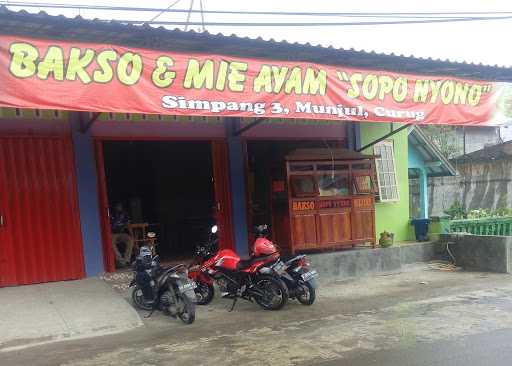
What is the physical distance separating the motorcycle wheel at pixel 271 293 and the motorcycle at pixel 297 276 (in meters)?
0.16

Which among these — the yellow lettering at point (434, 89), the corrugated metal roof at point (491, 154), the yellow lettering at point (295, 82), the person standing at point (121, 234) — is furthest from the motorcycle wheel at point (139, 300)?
the corrugated metal roof at point (491, 154)

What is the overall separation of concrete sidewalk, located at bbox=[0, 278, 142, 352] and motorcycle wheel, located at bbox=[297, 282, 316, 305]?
2356mm

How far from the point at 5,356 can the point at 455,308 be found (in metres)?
5.76

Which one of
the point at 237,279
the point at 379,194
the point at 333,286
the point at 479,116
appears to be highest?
the point at 479,116

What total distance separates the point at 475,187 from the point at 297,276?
16.5 meters

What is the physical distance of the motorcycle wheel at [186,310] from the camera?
6566 mm

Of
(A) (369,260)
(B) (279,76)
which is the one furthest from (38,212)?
(A) (369,260)

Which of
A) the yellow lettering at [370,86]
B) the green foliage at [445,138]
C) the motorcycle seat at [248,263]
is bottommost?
the motorcycle seat at [248,263]

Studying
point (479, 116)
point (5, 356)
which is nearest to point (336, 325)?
point (5, 356)

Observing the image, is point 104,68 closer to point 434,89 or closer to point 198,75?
point 198,75

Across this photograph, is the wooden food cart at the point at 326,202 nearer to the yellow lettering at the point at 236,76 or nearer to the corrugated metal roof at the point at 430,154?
the yellow lettering at the point at 236,76

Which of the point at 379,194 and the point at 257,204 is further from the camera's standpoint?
the point at 379,194

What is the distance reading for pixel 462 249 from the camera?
420 inches

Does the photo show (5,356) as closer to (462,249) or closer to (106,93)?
(106,93)
